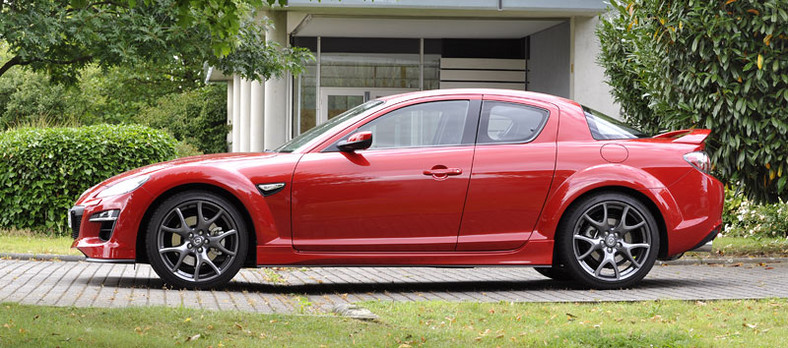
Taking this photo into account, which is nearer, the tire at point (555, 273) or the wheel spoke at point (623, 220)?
the wheel spoke at point (623, 220)

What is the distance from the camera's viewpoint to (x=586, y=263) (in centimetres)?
849

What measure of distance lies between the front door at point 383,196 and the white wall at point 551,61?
14.2m

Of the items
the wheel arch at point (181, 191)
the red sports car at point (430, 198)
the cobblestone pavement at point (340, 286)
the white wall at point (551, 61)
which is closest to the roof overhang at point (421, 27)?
the white wall at point (551, 61)

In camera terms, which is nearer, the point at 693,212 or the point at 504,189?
the point at 504,189

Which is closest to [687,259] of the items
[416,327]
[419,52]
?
[416,327]

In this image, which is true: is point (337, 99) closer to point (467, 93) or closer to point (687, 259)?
point (687, 259)

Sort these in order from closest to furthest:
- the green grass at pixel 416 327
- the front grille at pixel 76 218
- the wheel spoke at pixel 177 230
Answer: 1. the green grass at pixel 416 327
2. the wheel spoke at pixel 177 230
3. the front grille at pixel 76 218

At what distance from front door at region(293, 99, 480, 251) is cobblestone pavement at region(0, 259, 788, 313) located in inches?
16.9

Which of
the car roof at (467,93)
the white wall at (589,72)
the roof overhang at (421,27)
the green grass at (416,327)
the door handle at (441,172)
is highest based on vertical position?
the roof overhang at (421,27)

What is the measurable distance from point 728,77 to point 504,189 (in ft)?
12.3

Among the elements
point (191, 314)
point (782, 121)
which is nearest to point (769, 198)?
point (782, 121)

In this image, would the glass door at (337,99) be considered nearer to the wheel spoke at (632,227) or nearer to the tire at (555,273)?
the tire at (555,273)

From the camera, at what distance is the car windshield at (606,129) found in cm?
861

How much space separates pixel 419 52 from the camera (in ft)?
81.7
